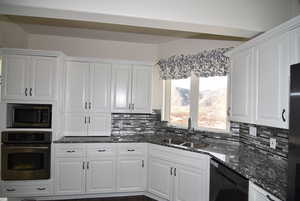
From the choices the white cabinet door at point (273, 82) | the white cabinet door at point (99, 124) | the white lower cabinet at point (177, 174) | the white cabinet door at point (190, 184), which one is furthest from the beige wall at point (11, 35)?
the white cabinet door at point (273, 82)

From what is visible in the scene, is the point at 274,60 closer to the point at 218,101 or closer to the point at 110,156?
the point at 218,101

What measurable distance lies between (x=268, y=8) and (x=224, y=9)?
1.74 feet

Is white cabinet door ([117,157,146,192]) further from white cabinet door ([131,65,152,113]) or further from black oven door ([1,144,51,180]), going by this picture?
black oven door ([1,144,51,180])

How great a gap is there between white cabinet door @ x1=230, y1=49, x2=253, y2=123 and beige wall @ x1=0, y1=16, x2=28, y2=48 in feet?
10.6

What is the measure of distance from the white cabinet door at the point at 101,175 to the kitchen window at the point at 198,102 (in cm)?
134

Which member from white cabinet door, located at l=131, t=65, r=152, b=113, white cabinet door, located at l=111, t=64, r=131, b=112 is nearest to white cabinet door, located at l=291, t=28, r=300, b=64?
Answer: white cabinet door, located at l=131, t=65, r=152, b=113

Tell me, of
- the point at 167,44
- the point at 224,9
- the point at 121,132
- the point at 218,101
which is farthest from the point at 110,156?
the point at 224,9

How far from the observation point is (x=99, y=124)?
3734 millimetres

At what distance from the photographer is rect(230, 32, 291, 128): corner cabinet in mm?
1871

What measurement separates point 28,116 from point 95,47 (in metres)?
1.68

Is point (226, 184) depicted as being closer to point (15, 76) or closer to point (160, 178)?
point (160, 178)

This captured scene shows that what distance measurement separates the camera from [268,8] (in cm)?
244

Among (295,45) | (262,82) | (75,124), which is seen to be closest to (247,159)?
(262,82)

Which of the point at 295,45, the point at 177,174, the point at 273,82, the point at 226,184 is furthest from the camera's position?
the point at 177,174
